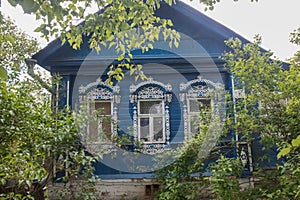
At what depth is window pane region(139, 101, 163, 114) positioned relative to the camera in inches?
320

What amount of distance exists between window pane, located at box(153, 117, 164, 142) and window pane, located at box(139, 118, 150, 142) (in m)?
0.16

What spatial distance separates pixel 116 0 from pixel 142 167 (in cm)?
511

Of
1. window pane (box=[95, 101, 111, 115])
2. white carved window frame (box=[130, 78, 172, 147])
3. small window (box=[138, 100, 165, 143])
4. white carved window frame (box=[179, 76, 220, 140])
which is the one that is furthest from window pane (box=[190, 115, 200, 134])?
window pane (box=[95, 101, 111, 115])

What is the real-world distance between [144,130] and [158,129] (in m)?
0.32

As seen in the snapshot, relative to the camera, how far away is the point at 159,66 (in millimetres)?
8195

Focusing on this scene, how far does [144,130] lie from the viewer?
802cm

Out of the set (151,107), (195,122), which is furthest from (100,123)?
(195,122)

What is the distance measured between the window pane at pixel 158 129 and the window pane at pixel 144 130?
6.3 inches

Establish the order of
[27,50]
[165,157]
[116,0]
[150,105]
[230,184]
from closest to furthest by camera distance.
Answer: [116,0] < [230,184] < [165,157] < [150,105] < [27,50]

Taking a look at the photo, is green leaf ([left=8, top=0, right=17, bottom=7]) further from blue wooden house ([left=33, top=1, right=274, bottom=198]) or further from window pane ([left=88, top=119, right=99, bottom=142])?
blue wooden house ([left=33, top=1, right=274, bottom=198])

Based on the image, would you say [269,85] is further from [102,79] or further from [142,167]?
[102,79]

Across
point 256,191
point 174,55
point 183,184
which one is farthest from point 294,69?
point 174,55

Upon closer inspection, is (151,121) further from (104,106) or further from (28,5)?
(28,5)

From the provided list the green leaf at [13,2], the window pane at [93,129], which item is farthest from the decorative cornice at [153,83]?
the green leaf at [13,2]
